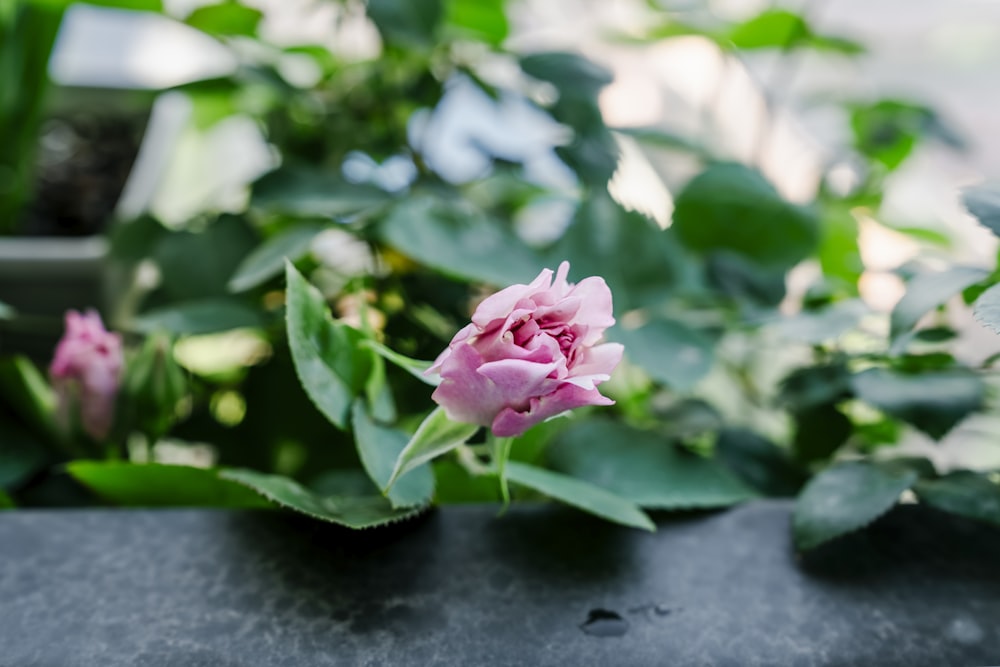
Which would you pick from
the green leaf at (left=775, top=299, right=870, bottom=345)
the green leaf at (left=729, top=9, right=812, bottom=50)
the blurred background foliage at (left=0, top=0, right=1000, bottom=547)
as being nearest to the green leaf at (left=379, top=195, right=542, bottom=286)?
the blurred background foliage at (left=0, top=0, right=1000, bottom=547)

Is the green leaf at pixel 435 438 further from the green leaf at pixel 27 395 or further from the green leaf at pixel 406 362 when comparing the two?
the green leaf at pixel 27 395

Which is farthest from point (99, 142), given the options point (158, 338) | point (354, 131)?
point (158, 338)

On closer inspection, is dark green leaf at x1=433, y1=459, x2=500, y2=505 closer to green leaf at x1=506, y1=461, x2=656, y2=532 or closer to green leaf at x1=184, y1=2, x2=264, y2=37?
green leaf at x1=506, y1=461, x2=656, y2=532

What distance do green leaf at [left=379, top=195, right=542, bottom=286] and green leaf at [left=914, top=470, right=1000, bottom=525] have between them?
164 millimetres

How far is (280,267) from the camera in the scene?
340 millimetres

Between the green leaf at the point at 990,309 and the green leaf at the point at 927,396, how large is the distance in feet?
0.21

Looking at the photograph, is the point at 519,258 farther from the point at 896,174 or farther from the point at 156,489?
the point at 896,174

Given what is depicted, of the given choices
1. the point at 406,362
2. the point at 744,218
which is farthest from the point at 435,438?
the point at 744,218

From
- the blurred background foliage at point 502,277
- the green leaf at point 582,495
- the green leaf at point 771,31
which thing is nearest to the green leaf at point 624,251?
the blurred background foliage at point 502,277

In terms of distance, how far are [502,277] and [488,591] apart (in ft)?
0.41

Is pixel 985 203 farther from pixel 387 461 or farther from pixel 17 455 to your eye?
pixel 17 455

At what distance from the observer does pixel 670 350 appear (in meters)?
0.36

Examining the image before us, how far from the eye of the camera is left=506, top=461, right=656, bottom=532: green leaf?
0.26 metres

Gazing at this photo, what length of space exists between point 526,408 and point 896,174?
445 mm
